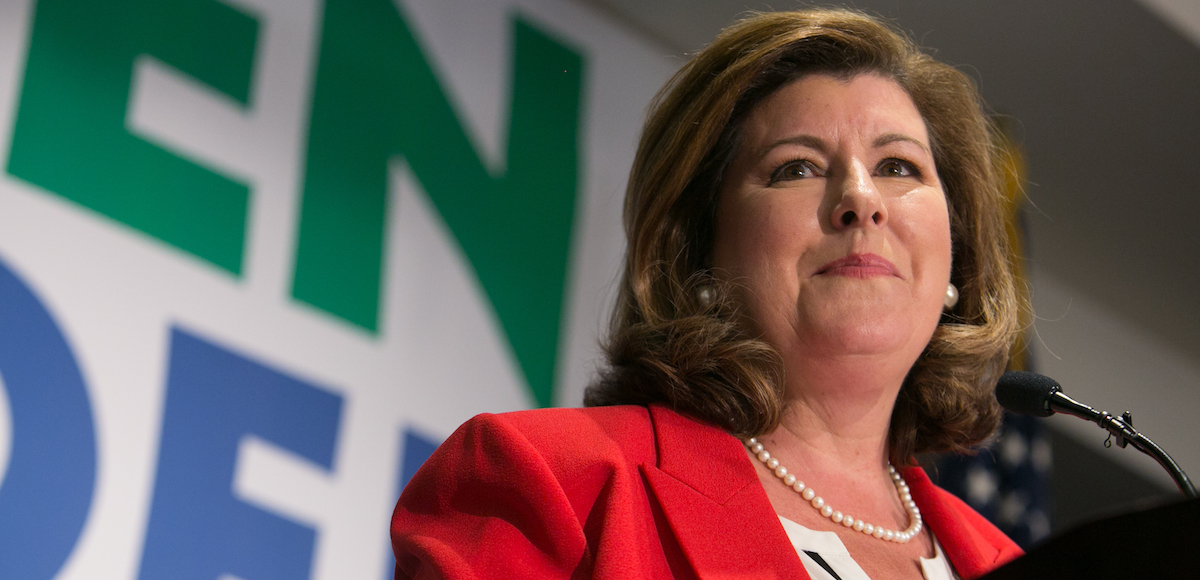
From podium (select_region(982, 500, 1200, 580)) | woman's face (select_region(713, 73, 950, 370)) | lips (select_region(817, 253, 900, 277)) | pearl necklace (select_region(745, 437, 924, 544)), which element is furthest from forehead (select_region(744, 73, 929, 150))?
podium (select_region(982, 500, 1200, 580))

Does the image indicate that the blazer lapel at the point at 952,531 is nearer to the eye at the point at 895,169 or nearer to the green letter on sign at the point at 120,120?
the eye at the point at 895,169

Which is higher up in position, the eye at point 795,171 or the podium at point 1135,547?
the eye at point 795,171

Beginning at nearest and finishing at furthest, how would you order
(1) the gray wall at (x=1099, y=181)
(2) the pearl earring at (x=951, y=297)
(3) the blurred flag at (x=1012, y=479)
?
(2) the pearl earring at (x=951, y=297)
(3) the blurred flag at (x=1012, y=479)
(1) the gray wall at (x=1099, y=181)

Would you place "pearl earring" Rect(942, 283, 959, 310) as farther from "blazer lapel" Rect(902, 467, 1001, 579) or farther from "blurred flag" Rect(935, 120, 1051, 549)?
"blurred flag" Rect(935, 120, 1051, 549)

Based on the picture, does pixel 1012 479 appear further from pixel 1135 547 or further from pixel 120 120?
pixel 1135 547

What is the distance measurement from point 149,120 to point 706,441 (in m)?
1.71

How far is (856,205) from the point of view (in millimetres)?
1568

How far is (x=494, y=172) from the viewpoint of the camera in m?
3.34

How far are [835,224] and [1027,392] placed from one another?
36 centimetres

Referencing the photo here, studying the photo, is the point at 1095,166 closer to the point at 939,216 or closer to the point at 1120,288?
the point at 1120,288

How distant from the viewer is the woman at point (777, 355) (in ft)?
4.19

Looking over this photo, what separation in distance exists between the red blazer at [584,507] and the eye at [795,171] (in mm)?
432

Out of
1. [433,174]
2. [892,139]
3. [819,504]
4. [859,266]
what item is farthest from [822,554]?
[433,174]

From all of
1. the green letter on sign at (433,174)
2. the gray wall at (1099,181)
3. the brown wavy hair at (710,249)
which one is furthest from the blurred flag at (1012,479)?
the brown wavy hair at (710,249)
